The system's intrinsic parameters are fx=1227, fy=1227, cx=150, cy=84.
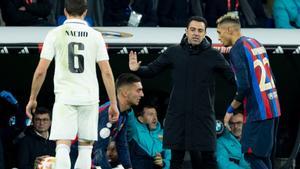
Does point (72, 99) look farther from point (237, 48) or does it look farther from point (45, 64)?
point (237, 48)

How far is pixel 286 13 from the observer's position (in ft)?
48.2

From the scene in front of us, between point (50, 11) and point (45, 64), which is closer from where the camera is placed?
point (45, 64)

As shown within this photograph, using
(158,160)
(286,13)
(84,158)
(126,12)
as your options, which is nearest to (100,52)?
(84,158)

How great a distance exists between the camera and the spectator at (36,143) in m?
12.6

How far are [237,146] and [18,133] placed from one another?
2369mm

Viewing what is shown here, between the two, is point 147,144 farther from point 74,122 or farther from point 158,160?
point 74,122

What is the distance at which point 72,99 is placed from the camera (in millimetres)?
10312

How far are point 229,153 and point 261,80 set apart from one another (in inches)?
77.2

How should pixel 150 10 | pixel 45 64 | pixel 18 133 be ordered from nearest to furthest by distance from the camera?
pixel 45 64
pixel 18 133
pixel 150 10

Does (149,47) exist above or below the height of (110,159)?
above

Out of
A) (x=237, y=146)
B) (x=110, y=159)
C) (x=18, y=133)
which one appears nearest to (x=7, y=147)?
(x=18, y=133)

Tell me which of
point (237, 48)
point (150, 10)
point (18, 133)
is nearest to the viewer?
point (237, 48)

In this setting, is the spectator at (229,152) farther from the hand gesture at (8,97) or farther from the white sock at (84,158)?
the white sock at (84,158)

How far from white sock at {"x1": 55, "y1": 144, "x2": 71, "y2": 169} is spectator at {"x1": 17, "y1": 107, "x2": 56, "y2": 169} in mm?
2323
